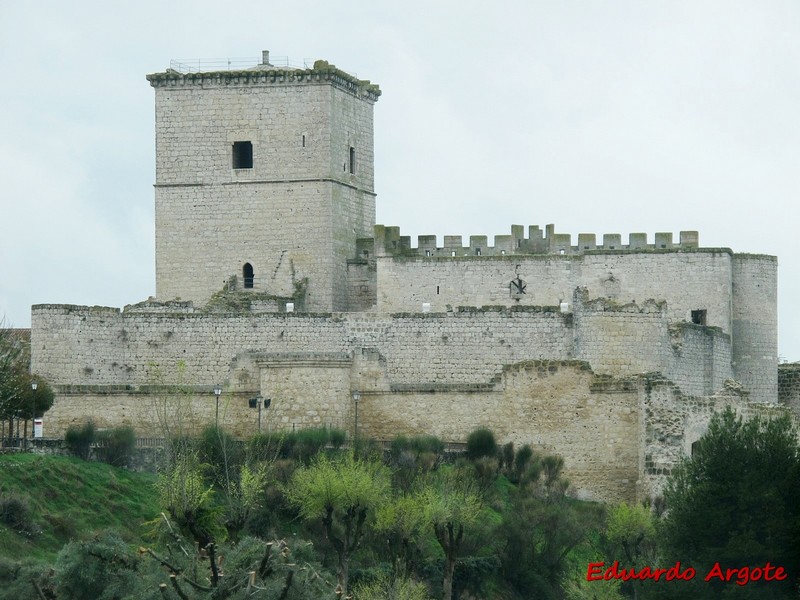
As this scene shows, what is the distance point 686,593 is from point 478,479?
10543 millimetres

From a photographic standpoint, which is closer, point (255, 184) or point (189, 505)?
point (189, 505)

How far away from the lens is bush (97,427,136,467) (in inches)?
2313

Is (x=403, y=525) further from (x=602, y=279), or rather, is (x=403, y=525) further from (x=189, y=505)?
(x=602, y=279)

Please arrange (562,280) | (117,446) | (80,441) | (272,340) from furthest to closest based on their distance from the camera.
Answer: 1. (562,280)
2. (272,340)
3. (117,446)
4. (80,441)

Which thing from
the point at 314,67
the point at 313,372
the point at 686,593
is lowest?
the point at 686,593

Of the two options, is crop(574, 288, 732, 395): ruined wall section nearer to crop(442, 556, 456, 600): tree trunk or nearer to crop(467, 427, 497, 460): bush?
crop(467, 427, 497, 460): bush

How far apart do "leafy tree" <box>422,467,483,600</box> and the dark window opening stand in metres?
14.1

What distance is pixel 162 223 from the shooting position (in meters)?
68.3

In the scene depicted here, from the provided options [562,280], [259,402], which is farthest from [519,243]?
[259,402]

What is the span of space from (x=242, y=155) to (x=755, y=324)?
13458 mm

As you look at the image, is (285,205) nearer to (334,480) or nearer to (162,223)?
(162,223)

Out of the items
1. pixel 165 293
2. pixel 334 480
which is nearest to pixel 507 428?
pixel 334 480

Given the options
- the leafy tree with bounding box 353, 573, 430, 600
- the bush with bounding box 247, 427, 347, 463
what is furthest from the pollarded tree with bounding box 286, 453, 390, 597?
the bush with bounding box 247, 427, 347, 463

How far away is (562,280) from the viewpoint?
66.4 m
